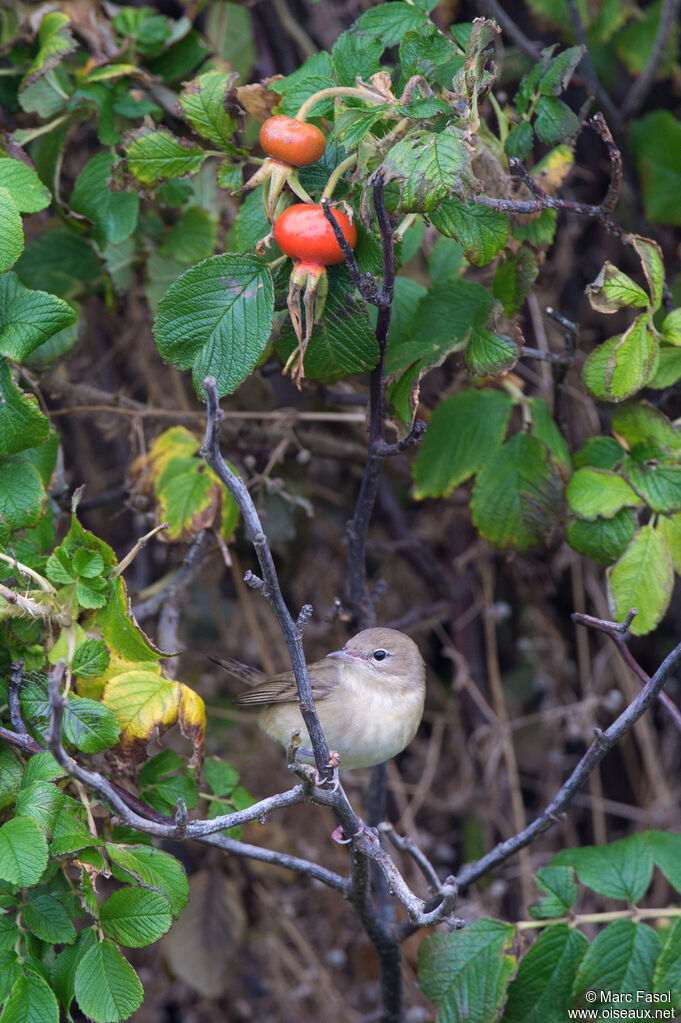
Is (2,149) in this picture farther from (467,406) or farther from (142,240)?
(467,406)

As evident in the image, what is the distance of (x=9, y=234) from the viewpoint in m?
1.77

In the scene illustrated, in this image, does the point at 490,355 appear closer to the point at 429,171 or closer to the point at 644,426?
the point at 644,426

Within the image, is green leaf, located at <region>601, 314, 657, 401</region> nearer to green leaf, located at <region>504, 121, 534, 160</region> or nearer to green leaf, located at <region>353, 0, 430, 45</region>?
green leaf, located at <region>504, 121, 534, 160</region>

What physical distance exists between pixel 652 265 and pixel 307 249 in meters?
0.79

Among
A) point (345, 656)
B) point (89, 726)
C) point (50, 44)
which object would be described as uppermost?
point (50, 44)

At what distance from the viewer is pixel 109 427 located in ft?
9.46

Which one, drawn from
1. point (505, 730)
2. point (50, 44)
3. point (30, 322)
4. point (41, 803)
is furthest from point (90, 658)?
point (505, 730)

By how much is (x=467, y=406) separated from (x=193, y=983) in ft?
7.70

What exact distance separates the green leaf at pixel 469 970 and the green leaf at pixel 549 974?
4 centimetres

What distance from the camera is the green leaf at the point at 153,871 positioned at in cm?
173

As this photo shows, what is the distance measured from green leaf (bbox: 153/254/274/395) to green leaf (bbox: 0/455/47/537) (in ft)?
1.27

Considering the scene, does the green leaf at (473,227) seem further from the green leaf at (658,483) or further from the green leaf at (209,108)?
the green leaf at (658,483)

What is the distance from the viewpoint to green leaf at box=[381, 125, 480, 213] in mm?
1583

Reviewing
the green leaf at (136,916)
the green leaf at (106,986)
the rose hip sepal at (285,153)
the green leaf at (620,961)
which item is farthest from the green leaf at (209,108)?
the green leaf at (620,961)
